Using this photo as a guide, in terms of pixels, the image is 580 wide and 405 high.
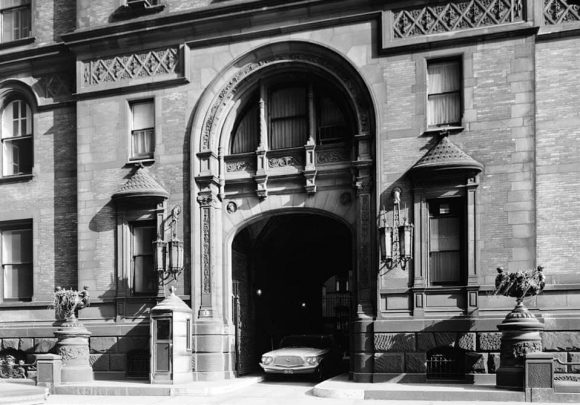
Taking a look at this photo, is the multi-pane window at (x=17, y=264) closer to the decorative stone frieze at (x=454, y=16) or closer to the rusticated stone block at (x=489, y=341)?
the decorative stone frieze at (x=454, y=16)

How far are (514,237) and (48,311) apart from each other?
14641 mm

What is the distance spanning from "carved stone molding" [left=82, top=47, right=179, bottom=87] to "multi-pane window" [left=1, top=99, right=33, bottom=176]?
301cm

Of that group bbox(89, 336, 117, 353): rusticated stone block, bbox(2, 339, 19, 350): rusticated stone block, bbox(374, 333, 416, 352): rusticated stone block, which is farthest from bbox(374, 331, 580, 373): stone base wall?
bbox(2, 339, 19, 350): rusticated stone block

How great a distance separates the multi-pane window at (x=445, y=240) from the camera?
703 inches

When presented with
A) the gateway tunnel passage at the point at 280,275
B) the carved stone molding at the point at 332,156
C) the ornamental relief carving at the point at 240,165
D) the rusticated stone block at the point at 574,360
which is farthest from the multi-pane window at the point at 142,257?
the rusticated stone block at the point at 574,360

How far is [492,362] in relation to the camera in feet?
55.1

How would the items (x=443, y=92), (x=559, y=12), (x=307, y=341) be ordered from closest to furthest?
(x=559, y=12) → (x=443, y=92) → (x=307, y=341)

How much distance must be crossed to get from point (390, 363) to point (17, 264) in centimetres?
1308

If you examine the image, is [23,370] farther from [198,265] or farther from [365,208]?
[365,208]

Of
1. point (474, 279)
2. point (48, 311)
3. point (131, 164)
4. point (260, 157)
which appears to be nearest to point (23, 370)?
point (48, 311)

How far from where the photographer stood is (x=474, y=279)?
1720 centimetres

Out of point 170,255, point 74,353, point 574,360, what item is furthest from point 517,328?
point 74,353

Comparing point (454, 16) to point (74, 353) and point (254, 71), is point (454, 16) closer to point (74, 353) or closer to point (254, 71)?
point (254, 71)

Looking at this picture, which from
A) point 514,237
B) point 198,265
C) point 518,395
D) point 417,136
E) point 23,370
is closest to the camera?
point 518,395
